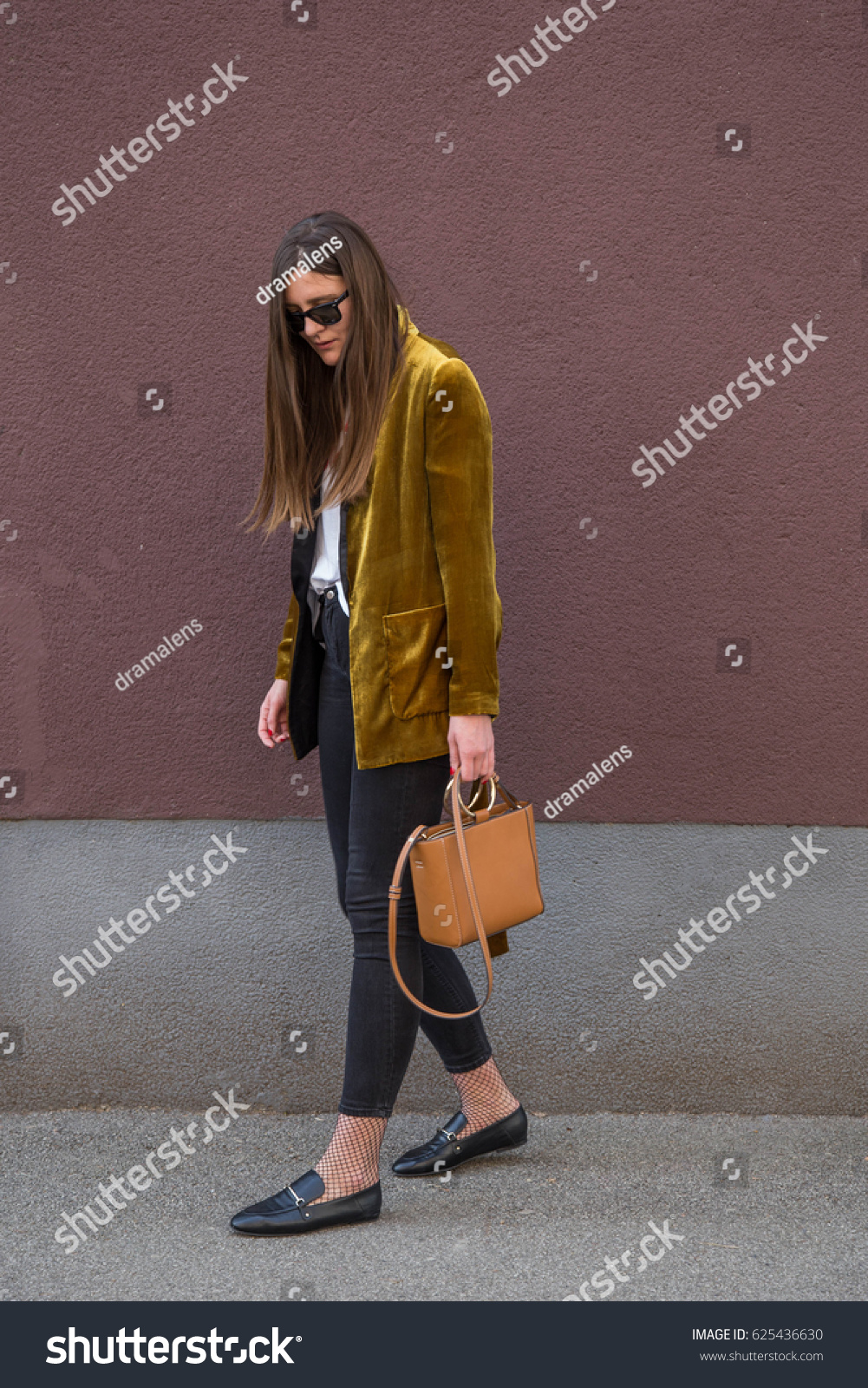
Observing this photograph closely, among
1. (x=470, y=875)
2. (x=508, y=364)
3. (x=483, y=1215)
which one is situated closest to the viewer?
(x=470, y=875)

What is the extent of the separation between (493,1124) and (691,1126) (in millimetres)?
628

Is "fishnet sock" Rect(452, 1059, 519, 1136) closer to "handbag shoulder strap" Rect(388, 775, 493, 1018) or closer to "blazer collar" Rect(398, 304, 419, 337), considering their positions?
"handbag shoulder strap" Rect(388, 775, 493, 1018)

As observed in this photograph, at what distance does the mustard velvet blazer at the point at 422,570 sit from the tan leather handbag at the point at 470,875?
0.18 metres

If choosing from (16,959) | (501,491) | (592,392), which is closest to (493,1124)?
(16,959)

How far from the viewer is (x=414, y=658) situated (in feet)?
7.75

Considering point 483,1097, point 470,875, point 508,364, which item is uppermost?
point 508,364

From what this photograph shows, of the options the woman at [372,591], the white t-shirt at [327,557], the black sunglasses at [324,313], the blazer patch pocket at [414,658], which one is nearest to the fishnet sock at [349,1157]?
the woman at [372,591]

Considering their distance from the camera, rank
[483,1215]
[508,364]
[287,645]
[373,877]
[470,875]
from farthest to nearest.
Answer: [508,364] → [287,645] → [483,1215] → [373,877] → [470,875]

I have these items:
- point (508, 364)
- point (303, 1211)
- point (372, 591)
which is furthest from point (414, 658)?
point (303, 1211)

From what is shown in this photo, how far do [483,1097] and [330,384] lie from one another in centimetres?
175

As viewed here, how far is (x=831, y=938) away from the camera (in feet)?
10.2

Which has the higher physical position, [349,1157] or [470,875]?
[470,875]

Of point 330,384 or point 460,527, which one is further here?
point 330,384

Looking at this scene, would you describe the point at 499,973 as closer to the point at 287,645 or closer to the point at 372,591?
the point at 287,645
